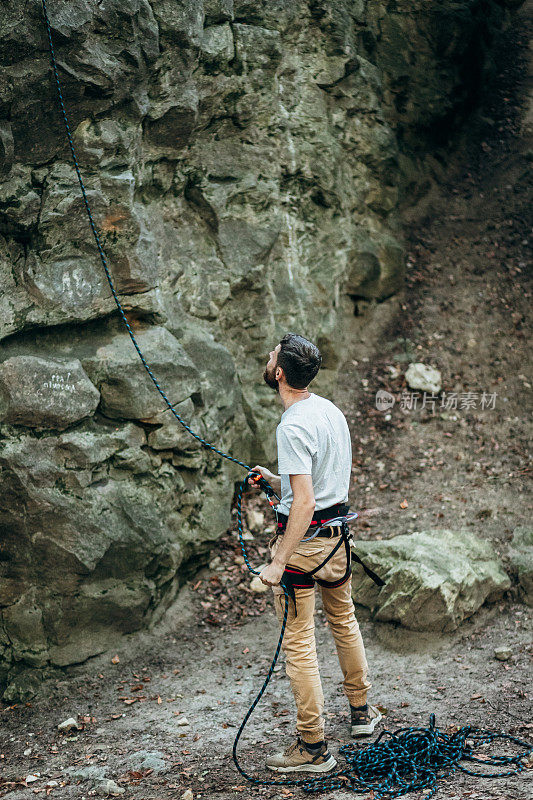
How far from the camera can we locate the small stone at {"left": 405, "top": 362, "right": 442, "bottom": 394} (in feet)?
27.3

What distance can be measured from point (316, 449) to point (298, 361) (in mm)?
501

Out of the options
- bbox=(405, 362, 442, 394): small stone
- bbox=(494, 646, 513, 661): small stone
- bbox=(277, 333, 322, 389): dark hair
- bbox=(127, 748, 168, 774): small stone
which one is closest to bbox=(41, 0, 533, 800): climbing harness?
bbox=(127, 748, 168, 774): small stone

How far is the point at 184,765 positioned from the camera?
427cm

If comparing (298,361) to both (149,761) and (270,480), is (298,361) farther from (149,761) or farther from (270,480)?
(149,761)

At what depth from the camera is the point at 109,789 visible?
404cm

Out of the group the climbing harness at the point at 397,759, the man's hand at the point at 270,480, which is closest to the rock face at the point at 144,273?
the man's hand at the point at 270,480

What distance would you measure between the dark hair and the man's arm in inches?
22.4

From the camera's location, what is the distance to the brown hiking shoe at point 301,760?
154 inches

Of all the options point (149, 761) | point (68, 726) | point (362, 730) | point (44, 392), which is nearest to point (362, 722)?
point (362, 730)

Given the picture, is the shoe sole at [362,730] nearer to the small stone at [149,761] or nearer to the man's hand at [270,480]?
the small stone at [149,761]

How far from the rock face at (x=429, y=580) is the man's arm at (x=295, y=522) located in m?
2.37

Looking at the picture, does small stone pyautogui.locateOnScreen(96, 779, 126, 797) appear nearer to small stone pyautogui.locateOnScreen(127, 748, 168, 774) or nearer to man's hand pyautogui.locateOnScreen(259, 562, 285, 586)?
small stone pyautogui.locateOnScreen(127, 748, 168, 774)

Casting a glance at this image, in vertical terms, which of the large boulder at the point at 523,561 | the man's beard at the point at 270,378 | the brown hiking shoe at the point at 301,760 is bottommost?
the large boulder at the point at 523,561

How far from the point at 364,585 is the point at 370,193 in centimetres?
→ 535
